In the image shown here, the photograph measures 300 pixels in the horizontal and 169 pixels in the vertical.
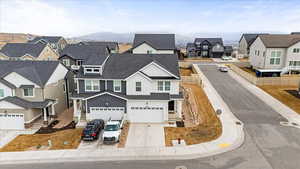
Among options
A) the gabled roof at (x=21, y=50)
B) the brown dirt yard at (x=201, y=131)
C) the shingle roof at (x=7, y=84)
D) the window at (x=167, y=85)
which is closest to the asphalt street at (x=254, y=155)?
the brown dirt yard at (x=201, y=131)

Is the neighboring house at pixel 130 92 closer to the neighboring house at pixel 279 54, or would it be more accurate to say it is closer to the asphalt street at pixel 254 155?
the asphalt street at pixel 254 155

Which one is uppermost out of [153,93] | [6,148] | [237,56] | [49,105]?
[237,56]

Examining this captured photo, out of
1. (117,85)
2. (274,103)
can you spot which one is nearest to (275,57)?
(274,103)

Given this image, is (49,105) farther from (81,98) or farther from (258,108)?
(258,108)

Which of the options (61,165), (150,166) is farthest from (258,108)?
(61,165)

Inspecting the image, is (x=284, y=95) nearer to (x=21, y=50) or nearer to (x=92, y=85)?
(x=92, y=85)
